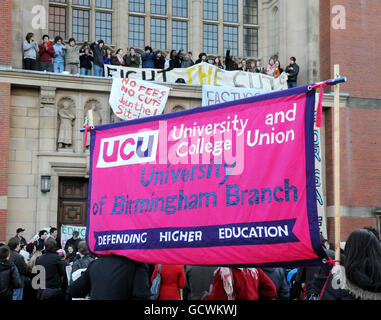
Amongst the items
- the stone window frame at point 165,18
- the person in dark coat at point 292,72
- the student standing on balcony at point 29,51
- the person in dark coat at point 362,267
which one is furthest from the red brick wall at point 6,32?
the person in dark coat at point 362,267

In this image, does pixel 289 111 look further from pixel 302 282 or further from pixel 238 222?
pixel 302 282

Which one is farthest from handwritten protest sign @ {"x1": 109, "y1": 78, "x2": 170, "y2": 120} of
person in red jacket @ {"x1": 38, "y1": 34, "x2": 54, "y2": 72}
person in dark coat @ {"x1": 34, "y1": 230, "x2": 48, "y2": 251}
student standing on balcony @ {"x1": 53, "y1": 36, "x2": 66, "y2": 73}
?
person in dark coat @ {"x1": 34, "y1": 230, "x2": 48, "y2": 251}

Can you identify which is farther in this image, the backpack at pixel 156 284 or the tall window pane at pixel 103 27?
the tall window pane at pixel 103 27

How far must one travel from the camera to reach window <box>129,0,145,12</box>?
23203 mm

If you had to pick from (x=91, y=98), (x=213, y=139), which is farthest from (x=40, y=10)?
(x=213, y=139)

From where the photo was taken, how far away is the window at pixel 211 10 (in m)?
24.0

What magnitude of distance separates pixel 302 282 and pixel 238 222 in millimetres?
4605

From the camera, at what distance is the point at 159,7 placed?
23.5m

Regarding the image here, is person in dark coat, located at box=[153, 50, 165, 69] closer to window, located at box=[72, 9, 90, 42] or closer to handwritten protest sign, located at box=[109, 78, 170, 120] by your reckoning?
handwritten protest sign, located at box=[109, 78, 170, 120]

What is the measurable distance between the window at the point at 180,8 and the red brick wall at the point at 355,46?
493cm

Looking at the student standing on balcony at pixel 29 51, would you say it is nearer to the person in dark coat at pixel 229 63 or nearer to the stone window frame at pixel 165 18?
the stone window frame at pixel 165 18

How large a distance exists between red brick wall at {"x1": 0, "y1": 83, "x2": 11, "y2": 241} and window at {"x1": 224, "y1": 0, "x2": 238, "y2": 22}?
30.1ft

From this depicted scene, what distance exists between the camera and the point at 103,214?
22.5 ft

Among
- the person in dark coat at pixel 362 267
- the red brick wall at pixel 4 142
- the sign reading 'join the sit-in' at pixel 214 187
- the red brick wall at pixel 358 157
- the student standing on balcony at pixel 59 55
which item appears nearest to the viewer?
the person in dark coat at pixel 362 267
